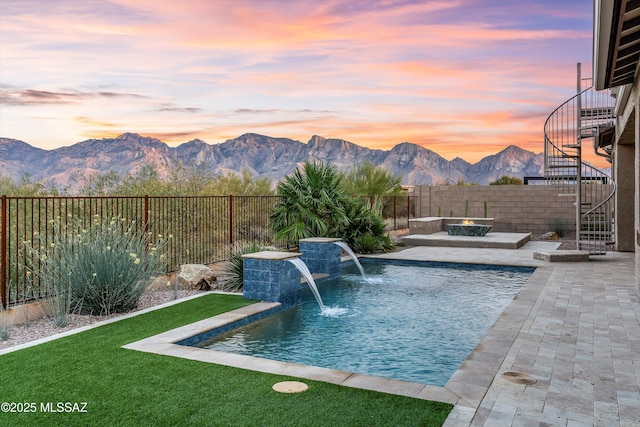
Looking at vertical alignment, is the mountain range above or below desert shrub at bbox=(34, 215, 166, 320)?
above

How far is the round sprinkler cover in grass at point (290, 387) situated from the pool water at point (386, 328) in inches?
37.2

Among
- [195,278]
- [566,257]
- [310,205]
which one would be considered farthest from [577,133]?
[195,278]

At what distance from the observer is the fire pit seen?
16969mm

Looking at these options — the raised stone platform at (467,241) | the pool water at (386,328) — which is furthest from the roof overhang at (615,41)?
the raised stone platform at (467,241)

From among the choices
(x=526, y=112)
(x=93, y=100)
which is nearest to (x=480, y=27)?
(x=526, y=112)

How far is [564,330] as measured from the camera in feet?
18.8

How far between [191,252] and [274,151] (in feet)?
273

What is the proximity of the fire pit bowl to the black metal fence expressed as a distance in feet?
20.7

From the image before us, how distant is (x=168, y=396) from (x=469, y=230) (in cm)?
1467

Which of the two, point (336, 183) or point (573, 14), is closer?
point (336, 183)

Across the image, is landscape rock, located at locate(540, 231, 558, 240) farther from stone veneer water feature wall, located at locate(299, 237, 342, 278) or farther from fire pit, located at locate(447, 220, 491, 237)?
stone veneer water feature wall, located at locate(299, 237, 342, 278)

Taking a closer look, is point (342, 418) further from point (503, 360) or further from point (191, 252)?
point (191, 252)

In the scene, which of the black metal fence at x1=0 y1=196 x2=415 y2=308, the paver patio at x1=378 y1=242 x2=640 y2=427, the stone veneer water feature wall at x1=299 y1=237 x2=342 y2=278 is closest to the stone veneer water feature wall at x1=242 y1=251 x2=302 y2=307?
the black metal fence at x1=0 y1=196 x2=415 y2=308

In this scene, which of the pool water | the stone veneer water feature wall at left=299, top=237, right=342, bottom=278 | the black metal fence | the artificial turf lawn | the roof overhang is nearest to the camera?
the artificial turf lawn
